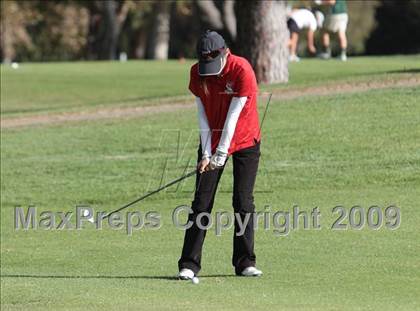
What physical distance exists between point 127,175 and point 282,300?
10184mm

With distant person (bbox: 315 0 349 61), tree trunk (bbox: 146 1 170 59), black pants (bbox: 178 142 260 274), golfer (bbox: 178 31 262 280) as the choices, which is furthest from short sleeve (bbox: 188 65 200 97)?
tree trunk (bbox: 146 1 170 59)

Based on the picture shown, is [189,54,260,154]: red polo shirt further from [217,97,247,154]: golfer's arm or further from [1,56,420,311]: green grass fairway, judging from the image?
[1,56,420,311]: green grass fairway

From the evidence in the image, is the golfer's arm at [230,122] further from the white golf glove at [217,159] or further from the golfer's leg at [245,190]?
the golfer's leg at [245,190]

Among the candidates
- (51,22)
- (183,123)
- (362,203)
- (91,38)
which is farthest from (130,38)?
(362,203)

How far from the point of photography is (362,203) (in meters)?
15.0

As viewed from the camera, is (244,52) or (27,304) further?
(244,52)

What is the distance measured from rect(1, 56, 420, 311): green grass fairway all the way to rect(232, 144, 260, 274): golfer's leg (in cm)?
33

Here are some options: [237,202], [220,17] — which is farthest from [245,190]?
[220,17]

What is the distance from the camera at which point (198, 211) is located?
10875 millimetres

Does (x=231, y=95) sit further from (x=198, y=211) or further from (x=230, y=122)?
(x=198, y=211)

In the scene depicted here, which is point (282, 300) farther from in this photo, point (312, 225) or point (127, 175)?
point (127, 175)

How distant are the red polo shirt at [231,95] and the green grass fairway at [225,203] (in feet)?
4.26

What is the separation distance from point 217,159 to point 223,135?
0.71 feet

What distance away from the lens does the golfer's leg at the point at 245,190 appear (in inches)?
425
